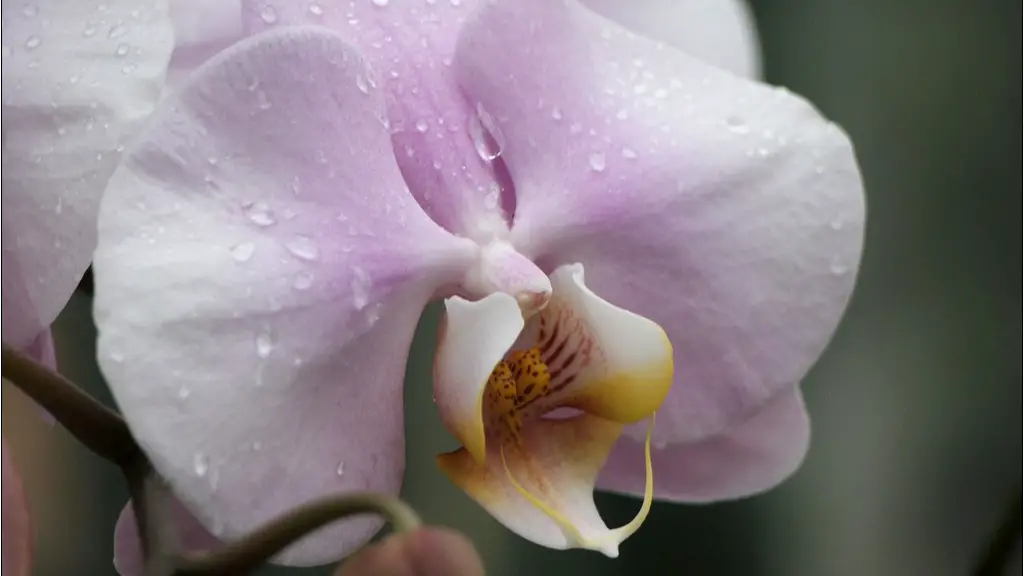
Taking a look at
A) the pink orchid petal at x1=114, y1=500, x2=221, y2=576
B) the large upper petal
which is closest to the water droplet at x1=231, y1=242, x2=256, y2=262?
the large upper petal

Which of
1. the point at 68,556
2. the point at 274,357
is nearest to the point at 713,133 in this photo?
the point at 274,357

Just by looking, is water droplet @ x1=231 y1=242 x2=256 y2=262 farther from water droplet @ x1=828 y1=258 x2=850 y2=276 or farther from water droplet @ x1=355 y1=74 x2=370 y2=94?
water droplet @ x1=828 y1=258 x2=850 y2=276

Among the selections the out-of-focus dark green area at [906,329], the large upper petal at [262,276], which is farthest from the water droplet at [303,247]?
the out-of-focus dark green area at [906,329]

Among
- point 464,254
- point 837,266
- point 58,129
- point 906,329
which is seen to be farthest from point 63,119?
point 906,329

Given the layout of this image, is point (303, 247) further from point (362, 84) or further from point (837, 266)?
point (837, 266)

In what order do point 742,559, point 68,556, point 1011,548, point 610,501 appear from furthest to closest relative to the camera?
point 742,559, point 610,501, point 68,556, point 1011,548

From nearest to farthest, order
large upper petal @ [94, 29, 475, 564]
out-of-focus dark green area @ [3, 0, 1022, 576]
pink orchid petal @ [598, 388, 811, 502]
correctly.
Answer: large upper petal @ [94, 29, 475, 564], pink orchid petal @ [598, 388, 811, 502], out-of-focus dark green area @ [3, 0, 1022, 576]

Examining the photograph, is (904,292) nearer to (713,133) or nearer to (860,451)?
(860,451)
